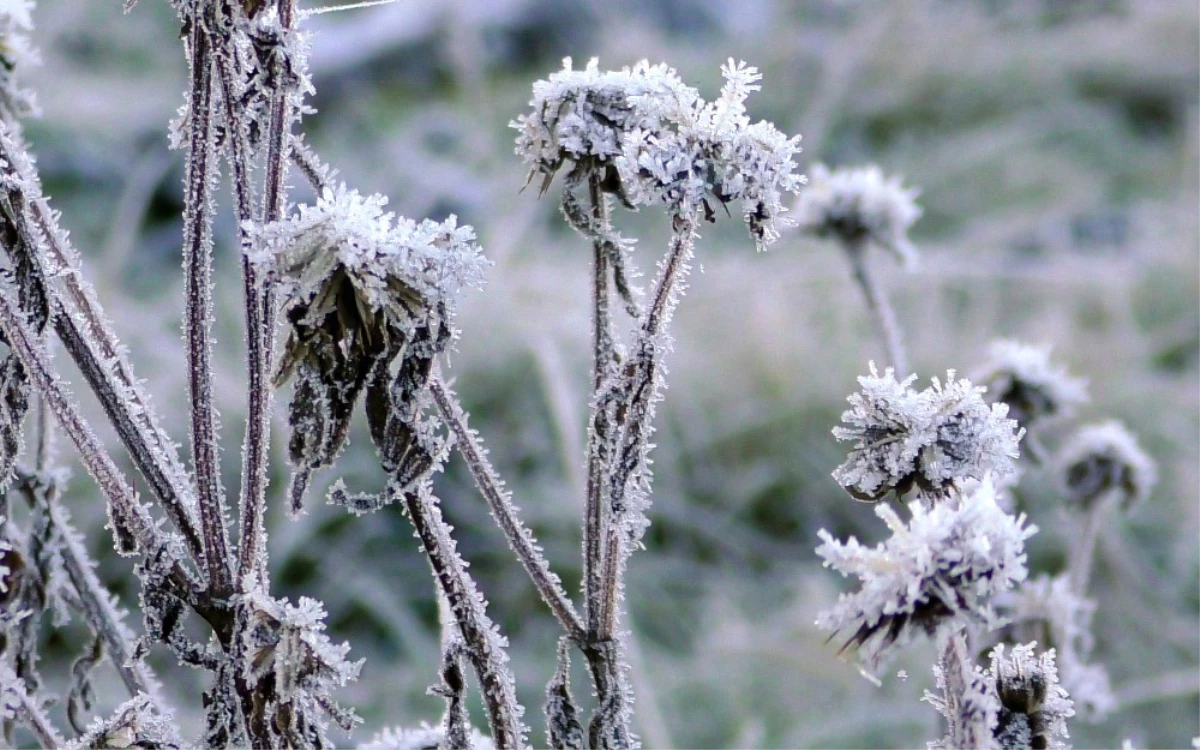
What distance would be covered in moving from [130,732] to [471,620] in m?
0.12

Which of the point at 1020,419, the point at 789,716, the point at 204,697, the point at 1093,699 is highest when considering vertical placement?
the point at 789,716

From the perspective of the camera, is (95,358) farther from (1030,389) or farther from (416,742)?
(1030,389)

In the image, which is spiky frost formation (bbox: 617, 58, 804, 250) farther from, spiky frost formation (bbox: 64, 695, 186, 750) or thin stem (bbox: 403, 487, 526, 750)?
spiky frost formation (bbox: 64, 695, 186, 750)

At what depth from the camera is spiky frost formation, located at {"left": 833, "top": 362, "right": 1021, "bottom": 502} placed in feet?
1.19

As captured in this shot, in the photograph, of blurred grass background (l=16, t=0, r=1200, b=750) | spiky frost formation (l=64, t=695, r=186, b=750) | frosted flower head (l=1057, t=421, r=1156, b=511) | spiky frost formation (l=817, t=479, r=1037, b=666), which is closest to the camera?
spiky frost formation (l=817, t=479, r=1037, b=666)

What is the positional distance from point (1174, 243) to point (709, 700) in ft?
6.05

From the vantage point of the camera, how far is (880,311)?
2.29 ft

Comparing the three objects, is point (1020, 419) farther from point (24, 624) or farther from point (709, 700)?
point (709, 700)

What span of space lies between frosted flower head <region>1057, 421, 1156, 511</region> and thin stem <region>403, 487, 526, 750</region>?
1.81 ft

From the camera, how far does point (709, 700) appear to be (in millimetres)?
1645

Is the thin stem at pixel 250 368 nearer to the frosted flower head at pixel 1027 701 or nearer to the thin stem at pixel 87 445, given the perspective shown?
the thin stem at pixel 87 445


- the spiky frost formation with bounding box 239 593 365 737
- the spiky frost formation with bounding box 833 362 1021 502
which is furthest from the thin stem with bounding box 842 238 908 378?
the spiky frost formation with bounding box 239 593 365 737

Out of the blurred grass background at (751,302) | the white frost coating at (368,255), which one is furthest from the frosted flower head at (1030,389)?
the white frost coating at (368,255)

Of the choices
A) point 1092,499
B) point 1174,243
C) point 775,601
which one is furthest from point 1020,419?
A: point 1174,243
